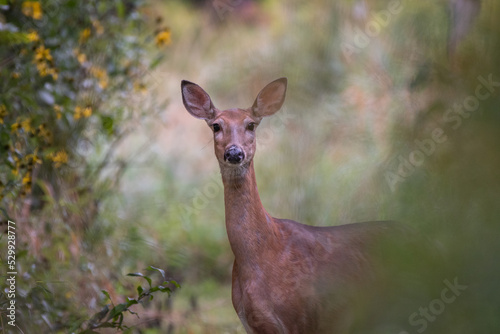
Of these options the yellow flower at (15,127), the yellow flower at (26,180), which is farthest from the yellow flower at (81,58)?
the yellow flower at (26,180)

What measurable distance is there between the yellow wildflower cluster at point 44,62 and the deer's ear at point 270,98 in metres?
1.28

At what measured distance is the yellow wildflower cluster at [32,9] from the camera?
4.27 m

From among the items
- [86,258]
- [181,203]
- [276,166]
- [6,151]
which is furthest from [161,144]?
[6,151]

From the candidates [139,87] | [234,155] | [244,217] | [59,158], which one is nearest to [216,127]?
[234,155]

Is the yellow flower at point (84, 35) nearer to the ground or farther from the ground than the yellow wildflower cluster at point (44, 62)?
farther from the ground

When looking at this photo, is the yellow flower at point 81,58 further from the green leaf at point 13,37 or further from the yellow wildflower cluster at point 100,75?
the green leaf at point 13,37

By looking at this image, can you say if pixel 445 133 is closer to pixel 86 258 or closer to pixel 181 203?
pixel 86 258

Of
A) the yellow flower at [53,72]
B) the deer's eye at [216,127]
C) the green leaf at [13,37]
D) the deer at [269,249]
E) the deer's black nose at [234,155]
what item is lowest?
the deer at [269,249]

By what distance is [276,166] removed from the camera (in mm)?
6125

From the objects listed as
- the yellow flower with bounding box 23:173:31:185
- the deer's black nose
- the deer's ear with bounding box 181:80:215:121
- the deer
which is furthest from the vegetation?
the deer's black nose

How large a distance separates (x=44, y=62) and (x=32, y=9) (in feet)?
1.94

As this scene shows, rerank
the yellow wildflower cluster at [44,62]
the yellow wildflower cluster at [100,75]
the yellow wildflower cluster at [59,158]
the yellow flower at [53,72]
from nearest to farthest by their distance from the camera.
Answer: the yellow wildflower cluster at [44,62] < the yellow flower at [53,72] < the yellow wildflower cluster at [59,158] < the yellow wildflower cluster at [100,75]

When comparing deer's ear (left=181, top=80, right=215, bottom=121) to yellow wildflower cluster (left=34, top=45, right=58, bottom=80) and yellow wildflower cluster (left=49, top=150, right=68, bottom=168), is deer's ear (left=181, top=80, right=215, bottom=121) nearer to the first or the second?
yellow wildflower cluster (left=34, top=45, right=58, bottom=80)

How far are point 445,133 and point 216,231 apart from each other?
5.23m
